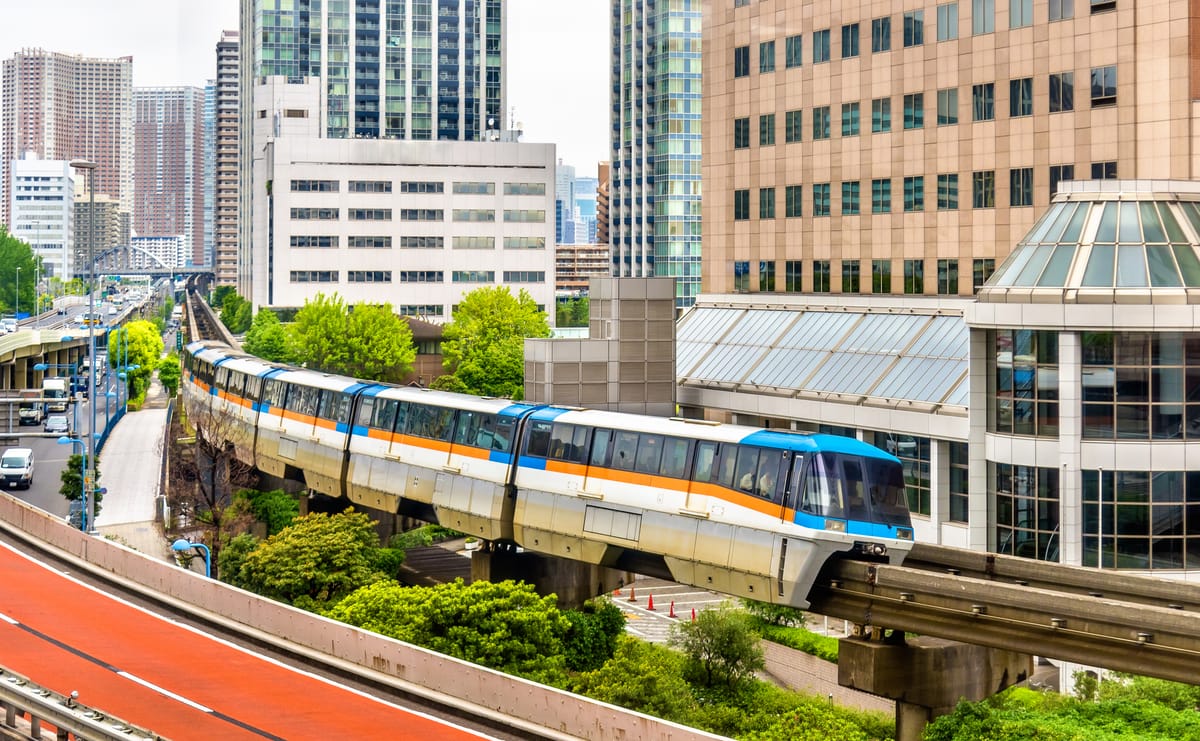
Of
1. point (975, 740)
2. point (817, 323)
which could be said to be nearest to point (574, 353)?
point (817, 323)

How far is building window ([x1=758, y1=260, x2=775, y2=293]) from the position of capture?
2749 inches

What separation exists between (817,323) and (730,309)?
7.71 m

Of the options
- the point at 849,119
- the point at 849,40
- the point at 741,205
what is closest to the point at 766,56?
the point at 849,40

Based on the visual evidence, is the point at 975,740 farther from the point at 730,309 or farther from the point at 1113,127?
the point at 730,309

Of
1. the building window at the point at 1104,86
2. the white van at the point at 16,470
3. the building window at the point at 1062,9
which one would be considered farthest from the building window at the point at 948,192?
the white van at the point at 16,470

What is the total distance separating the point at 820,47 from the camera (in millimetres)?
66625

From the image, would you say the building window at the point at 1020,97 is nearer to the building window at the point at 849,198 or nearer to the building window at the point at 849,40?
the building window at the point at 849,198

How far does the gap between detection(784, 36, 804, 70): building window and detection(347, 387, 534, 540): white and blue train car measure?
94.5 feet

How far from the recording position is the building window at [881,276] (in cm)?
6303

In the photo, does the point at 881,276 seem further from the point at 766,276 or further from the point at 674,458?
the point at 674,458


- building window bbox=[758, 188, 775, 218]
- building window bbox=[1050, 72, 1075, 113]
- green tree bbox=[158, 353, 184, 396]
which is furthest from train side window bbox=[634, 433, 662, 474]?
green tree bbox=[158, 353, 184, 396]

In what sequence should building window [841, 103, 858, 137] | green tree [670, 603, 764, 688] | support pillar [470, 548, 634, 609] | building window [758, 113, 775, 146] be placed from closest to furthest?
green tree [670, 603, 764, 688] < support pillar [470, 548, 634, 609] < building window [841, 103, 858, 137] < building window [758, 113, 775, 146]

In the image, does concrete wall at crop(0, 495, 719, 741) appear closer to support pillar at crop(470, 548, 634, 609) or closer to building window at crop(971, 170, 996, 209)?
support pillar at crop(470, 548, 634, 609)

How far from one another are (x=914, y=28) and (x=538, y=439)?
31016 millimetres
